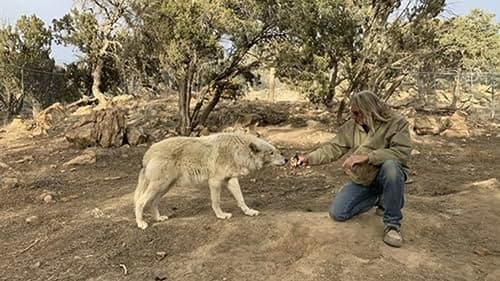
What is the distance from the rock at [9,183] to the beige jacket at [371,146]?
4.91 meters

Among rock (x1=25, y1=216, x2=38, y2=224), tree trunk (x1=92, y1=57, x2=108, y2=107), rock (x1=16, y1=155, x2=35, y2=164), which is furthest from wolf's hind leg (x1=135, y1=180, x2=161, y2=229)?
tree trunk (x1=92, y1=57, x2=108, y2=107)

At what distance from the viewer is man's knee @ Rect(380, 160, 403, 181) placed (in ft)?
14.4

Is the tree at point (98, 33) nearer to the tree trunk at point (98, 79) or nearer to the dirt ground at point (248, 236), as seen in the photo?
the tree trunk at point (98, 79)

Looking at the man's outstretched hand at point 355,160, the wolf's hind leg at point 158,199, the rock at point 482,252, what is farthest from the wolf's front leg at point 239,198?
the rock at point 482,252

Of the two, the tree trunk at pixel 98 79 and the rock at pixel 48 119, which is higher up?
the tree trunk at pixel 98 79

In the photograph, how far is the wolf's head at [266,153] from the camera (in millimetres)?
5352

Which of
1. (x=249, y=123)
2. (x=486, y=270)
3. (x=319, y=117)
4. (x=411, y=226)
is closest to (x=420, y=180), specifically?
(x=411, y=226)

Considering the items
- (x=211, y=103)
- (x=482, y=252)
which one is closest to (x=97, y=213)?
(x=482, y=252)

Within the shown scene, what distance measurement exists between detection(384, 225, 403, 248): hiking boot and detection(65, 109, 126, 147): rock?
25.9 feet

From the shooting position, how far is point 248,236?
15.4ft

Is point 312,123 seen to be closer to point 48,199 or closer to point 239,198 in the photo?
point 48,199

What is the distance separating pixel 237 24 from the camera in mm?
11469

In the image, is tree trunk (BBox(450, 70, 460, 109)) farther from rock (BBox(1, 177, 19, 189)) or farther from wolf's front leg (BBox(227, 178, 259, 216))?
rock (BBox(1, 177, 19, 189))

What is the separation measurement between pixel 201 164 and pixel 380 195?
180 centimetres
